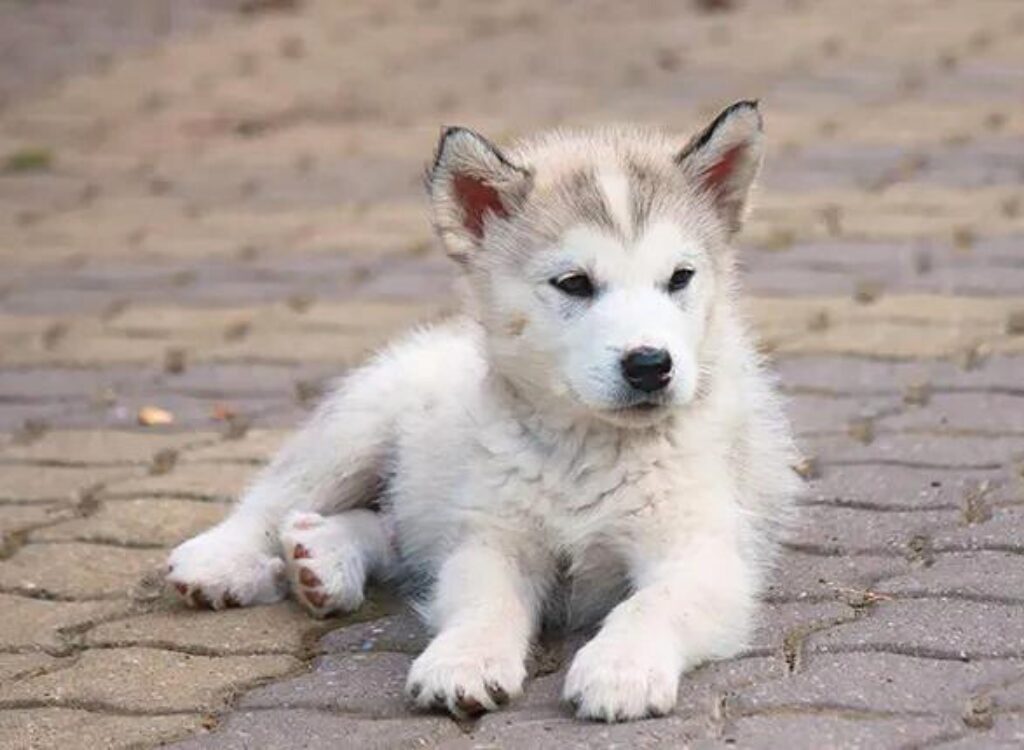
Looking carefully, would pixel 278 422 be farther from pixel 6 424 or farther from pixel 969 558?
pixel 969 558

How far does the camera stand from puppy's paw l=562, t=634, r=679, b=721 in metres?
3.83

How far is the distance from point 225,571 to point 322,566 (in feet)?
0.81

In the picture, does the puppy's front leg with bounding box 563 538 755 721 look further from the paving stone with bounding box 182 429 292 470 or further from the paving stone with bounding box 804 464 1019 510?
the paving stone with bounding box 182 429 292 470

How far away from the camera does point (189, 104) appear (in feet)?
38.2

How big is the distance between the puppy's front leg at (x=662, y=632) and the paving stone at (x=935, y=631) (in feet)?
0.74

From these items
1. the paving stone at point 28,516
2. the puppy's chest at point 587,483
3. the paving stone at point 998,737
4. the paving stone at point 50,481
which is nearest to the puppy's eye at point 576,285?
the puppy's chest at point 587,483

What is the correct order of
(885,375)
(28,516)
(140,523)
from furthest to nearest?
(885,375), (28,516), (140,523)

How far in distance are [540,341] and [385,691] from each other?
33.8 inches

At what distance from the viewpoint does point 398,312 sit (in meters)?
7.77

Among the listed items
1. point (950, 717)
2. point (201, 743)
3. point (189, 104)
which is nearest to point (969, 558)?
point (950, 717)

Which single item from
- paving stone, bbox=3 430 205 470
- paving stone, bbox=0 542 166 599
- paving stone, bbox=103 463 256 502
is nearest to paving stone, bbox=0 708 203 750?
paving stone, bbox=0 542 166 599

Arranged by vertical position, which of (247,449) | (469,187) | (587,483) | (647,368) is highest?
(469,187)

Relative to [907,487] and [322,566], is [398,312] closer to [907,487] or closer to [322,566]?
[907,487]

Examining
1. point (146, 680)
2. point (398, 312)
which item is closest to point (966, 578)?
point (146, 680)
